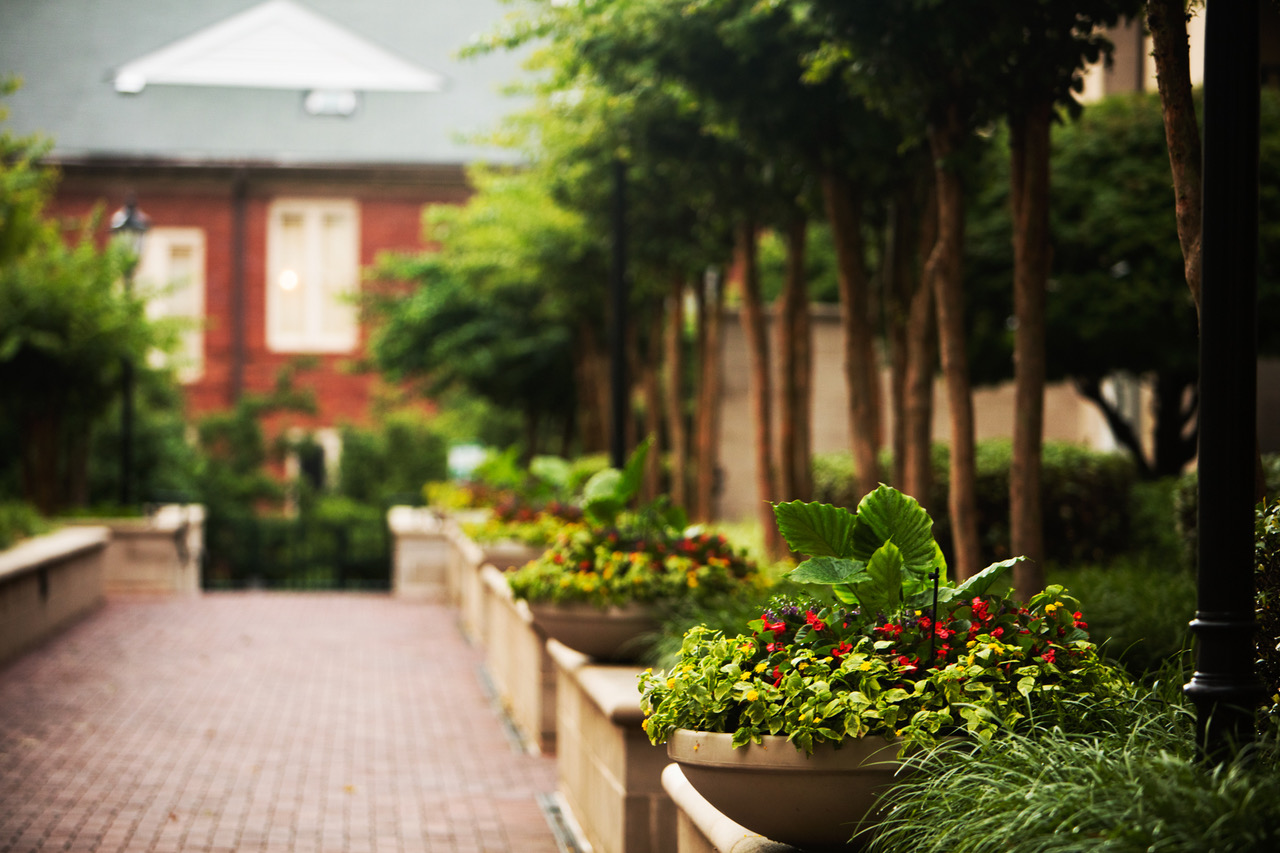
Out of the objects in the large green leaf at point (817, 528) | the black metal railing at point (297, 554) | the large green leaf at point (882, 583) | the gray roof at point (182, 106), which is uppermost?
the gray roof at point (182, 106)

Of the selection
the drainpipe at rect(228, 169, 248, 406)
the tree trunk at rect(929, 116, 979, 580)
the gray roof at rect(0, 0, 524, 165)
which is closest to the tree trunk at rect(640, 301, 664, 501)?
the tree trunk at rect(929, 116, 979, 580)

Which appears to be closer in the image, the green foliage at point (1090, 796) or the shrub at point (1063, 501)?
the green foliage at point (1090, 796)

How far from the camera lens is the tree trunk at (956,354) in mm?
7086

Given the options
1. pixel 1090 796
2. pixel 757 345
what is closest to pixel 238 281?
pixel 757 345

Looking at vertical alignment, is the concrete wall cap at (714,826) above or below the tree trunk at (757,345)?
below

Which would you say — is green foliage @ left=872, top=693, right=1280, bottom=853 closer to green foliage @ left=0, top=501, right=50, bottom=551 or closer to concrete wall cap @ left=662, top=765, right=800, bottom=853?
concrete wall cap @ left=662, top=765, right=800, bottom=853

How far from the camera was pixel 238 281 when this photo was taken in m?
33.8

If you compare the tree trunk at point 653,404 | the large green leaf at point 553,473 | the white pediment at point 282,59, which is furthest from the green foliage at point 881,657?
the white pediment at point 282,59

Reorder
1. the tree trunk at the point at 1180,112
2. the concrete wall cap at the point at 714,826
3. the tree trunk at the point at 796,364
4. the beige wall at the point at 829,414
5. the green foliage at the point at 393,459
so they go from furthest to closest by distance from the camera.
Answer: the green foliage at the point at 393,459, the beige wall at the point at 829,414, the tree trunk at the point at 796,364, the tree trunk at the point at 1180,112, the concrete wall cap at the point at 714,826

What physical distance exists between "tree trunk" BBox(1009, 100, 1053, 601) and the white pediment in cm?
3086

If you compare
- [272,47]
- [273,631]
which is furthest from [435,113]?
[273,631]

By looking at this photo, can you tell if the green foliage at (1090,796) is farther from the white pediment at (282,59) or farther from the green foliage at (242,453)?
the white pediment at (282,59)

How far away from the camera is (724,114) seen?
27.6 ft

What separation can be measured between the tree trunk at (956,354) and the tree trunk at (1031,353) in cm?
37
